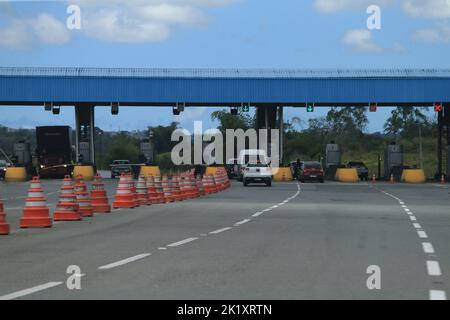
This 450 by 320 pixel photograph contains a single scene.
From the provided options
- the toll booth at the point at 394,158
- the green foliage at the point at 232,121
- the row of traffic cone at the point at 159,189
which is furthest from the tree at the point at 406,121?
the row of traffic cone at the point at 159,189

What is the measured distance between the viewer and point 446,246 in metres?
15.4

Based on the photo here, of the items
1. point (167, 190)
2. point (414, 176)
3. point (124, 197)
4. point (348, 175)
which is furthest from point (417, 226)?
point (348, 175)

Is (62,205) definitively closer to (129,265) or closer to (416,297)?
(129,265)

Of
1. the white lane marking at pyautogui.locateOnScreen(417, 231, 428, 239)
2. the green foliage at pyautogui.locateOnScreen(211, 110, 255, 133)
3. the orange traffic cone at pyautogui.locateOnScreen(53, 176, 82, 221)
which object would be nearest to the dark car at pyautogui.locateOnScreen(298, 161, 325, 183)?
the orange traffic cone at pyautogui.locateOnScreen(53, 176, 82, 221)

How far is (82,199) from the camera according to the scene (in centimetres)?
2277

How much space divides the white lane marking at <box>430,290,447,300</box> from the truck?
5430cm

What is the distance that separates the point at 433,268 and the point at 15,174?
50879 millimetres

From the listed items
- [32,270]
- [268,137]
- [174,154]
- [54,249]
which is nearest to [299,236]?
[54,249]

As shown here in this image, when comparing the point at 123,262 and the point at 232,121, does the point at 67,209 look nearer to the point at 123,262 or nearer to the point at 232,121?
the point at 123,262

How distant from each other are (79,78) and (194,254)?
51.2m

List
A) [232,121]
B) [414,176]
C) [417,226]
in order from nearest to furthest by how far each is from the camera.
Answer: [417,226] → [414,176] → [232,121]

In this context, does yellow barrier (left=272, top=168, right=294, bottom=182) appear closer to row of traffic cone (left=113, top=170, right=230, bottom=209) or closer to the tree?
row of traffic cone (left=113, top=170, right=230, bottom=209)

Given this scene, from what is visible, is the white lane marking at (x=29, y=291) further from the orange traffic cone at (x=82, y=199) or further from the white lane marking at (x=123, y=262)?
the orange traffic cone at (x=82, y=199)

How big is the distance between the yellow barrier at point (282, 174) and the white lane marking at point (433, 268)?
2082 inches
